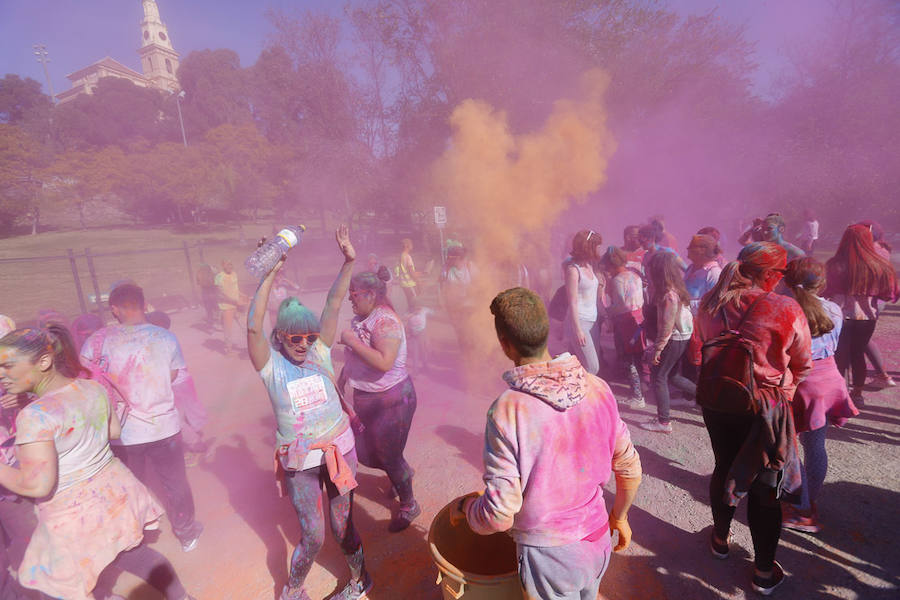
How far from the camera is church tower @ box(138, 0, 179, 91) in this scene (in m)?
71.4

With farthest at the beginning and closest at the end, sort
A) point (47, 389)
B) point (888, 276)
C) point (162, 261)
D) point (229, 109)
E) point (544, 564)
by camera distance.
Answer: point (229, 109)
point (162, 261)
point (888, 276)
point (47, 389)
point (544, 564)

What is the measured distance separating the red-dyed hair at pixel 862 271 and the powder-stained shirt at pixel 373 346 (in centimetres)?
434

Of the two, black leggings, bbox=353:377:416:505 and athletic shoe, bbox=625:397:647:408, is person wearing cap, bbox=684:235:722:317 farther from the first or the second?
black leggings, bbox=353:377:416:505

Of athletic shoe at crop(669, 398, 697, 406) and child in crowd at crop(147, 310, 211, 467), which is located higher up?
child in crowd at crop(147, 310, 211, 467)

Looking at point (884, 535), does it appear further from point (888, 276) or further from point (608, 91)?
point (608, 91)

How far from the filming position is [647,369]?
5.44 m

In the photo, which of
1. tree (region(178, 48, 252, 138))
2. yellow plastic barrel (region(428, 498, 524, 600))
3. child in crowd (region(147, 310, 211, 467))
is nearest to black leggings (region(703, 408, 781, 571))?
yellow plastic barrel (region(428, 498, 524, 600))

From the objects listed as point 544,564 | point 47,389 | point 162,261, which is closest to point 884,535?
point 544,564

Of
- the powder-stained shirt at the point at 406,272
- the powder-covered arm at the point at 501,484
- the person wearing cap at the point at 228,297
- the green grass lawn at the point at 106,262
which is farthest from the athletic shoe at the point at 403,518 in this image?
the green grass lawn at the point at 106,262

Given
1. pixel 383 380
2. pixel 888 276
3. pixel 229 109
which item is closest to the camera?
pixel 383 380

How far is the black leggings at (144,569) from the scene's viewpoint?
2.40 m

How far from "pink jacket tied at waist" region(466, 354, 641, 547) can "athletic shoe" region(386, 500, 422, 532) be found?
2.00m

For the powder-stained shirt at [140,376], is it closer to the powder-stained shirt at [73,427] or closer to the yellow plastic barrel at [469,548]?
the powder-stained shirt at [73,427]

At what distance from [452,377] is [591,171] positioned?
13.4 metres
